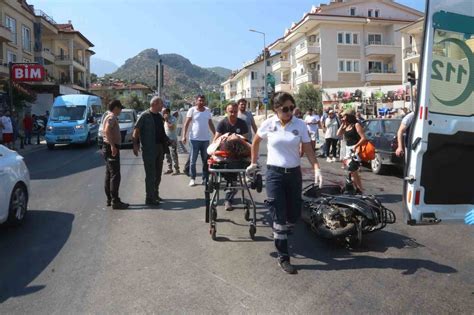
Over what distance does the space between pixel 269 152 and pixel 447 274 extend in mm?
2255

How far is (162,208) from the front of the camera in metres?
7.93

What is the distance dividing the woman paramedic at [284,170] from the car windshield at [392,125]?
26.1 feet

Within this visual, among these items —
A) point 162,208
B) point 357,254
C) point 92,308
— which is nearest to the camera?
point 92,308

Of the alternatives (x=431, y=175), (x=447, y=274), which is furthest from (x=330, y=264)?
(x=431, y=175)

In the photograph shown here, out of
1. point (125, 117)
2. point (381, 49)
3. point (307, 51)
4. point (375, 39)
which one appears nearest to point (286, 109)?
point (125, 117)

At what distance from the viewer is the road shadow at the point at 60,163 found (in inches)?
497

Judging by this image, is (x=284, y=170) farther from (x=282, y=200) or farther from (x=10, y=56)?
(x=10, y=56)

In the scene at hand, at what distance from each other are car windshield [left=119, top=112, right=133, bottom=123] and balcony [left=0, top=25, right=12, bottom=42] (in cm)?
1815

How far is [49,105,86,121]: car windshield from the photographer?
69.7ft

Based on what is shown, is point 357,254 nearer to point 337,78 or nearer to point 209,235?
point 209,235

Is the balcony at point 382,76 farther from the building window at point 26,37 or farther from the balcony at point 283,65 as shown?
the building window at point 26,37

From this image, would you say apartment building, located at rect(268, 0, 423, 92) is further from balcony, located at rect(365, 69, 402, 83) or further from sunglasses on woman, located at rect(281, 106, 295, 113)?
sunglasses on woman, located at rect(281, 106, 295, 113)

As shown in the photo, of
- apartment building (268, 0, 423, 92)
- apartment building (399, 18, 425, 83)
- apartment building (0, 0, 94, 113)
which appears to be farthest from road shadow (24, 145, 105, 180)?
apartment building (268, 0, 423, 92)

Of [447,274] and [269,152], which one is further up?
[269,152]
